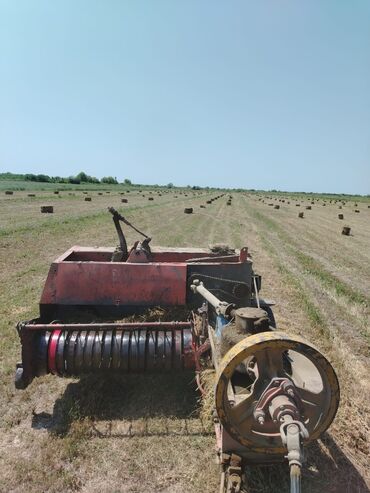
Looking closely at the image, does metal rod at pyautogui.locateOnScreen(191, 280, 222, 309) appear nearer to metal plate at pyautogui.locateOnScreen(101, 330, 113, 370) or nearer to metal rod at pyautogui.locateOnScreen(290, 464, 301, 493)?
metal plate at pyautogui.locateOnScreen(101, 330, 113, 370)

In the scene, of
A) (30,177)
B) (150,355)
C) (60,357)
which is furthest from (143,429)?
(30,177)

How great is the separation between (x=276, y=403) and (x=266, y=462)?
91 cm

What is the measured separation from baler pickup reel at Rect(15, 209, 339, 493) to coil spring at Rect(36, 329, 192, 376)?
0.01 metres

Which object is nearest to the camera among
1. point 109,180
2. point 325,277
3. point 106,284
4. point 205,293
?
point 205,293

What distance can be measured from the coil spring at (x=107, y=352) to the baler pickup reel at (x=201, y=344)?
12 mm

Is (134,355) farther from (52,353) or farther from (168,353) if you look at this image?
(52,353)

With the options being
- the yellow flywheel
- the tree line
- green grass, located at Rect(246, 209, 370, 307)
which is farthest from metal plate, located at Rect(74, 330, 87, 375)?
the tree line

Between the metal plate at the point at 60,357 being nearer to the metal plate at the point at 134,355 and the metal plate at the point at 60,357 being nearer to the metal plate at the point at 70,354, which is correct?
the metal plate at the point at 70,354

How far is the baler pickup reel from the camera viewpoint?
10.3ft

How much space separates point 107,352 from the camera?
4.66 meters

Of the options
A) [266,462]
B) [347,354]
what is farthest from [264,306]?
[266,462]

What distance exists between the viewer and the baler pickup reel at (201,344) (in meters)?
3.15

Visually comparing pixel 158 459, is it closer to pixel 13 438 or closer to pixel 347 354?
pixel 13 438

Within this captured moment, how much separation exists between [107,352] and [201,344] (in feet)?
3.80
